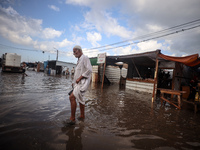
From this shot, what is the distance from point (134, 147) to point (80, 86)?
1726mm

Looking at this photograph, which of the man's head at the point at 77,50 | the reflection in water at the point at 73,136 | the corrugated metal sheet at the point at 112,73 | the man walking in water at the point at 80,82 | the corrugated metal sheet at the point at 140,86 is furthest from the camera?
the corrugated metal sheet at the point at 112,73

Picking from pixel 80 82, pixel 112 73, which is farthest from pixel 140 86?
pixel 80 82

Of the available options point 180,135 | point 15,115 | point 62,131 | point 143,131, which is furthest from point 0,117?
point 180,135

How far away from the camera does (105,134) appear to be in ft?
7.76

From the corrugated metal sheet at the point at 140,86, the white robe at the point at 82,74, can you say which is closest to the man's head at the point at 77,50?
the white robe at the point at 82,74

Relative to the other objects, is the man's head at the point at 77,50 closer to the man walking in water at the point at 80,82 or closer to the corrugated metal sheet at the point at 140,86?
the man walking in water at the point at 80,82

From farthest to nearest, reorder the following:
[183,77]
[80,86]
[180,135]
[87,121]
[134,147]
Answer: [183,77] < [87,121] < [80,86] < [180,135] < [134,147]

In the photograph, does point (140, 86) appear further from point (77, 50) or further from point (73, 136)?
point (73, 136)

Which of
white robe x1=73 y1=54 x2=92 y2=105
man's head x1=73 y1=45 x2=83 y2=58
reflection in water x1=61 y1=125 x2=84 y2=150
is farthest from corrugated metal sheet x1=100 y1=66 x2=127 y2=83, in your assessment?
reflection in water x1=61 y1=125 x2=84 y2=150

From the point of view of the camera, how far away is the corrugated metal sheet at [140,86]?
9583 mm

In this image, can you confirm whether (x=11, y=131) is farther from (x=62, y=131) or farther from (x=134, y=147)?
(x=134, y=147)

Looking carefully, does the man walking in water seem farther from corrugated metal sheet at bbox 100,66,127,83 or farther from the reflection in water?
corrugated metal sheet at bbox 100,66,127,83

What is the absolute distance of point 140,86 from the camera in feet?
34.1

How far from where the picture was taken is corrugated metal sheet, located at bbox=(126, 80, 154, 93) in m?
9.58
